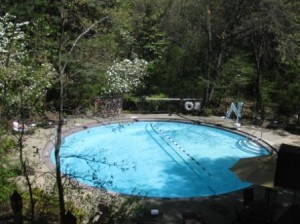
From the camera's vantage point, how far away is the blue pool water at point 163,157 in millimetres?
12469

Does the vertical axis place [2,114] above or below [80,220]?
above

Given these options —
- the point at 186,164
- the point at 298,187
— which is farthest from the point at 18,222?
the point at 186,164

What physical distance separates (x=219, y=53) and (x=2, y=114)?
49.1 ft

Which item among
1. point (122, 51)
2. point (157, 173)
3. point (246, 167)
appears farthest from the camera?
point (122, 51)

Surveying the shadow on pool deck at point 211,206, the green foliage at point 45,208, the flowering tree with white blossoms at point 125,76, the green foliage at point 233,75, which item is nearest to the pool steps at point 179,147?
the shadow on pool deck at point 211,206

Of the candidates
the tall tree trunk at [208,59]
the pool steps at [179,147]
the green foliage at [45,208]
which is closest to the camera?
the green foliage at [45,208]

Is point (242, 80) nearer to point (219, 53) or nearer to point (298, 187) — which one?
point (219, 53)

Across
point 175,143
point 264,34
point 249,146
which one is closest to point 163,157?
point 175,143

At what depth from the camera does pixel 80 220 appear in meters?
7.98

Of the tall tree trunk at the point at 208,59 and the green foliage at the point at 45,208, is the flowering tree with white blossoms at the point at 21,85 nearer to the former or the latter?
the green foliage at the point at 45,208

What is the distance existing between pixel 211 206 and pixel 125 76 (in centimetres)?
986

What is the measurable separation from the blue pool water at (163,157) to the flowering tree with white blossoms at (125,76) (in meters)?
1.72

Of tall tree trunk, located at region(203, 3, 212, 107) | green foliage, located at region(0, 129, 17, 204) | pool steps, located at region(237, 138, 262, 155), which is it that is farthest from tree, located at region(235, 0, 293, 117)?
green foliage, located at region(0, 129, 17, 204)

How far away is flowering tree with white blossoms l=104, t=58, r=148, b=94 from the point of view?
57.2 ft
